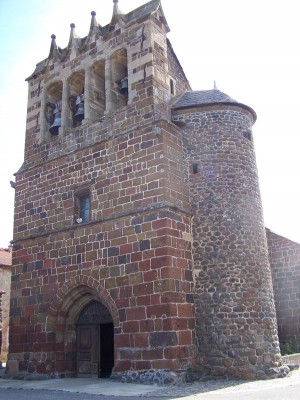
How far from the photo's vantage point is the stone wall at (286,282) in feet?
52.0

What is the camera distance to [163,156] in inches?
500

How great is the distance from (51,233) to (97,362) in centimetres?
420

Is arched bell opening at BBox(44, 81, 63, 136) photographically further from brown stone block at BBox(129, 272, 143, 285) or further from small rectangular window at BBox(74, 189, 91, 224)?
brown stone block at BBox(129, 272, 143, 285)

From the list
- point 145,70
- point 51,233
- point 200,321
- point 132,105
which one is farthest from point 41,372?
point 145,70

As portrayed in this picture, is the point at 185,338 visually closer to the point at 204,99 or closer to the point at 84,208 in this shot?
the point at 84,208

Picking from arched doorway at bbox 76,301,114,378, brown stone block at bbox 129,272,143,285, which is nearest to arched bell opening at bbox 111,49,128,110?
brown stone block at bbox 129,272,143,285

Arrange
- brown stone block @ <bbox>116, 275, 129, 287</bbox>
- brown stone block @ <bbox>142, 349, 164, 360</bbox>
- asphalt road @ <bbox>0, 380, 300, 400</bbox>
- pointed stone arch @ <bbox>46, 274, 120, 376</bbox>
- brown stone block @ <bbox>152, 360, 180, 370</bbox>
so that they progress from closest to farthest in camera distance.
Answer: asphalt road @ <bbox>0, 380, 300, 400</bbox> → brown stone block @ <bbox>152, 360, 180, 370</bbox> → brown stone block @ <bbox>142, 349, 164, 360</bbox> → brown stone block @ <bbox>116, 275, 129, 287</bbox> → pointed stone arch @ <bbox>46, 274, 120, 376</bbox>

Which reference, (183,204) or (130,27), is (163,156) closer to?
(183,204)

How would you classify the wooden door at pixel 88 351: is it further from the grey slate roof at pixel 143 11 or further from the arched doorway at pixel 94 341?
the grey slate roof at pixel 143 11

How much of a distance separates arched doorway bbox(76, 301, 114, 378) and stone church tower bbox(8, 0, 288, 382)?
0.04m

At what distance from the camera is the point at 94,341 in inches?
531

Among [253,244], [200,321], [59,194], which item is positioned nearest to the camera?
[200,321]

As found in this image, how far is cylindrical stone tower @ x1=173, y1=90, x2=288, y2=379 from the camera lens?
38.9ft

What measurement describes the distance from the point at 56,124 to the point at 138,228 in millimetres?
5679
